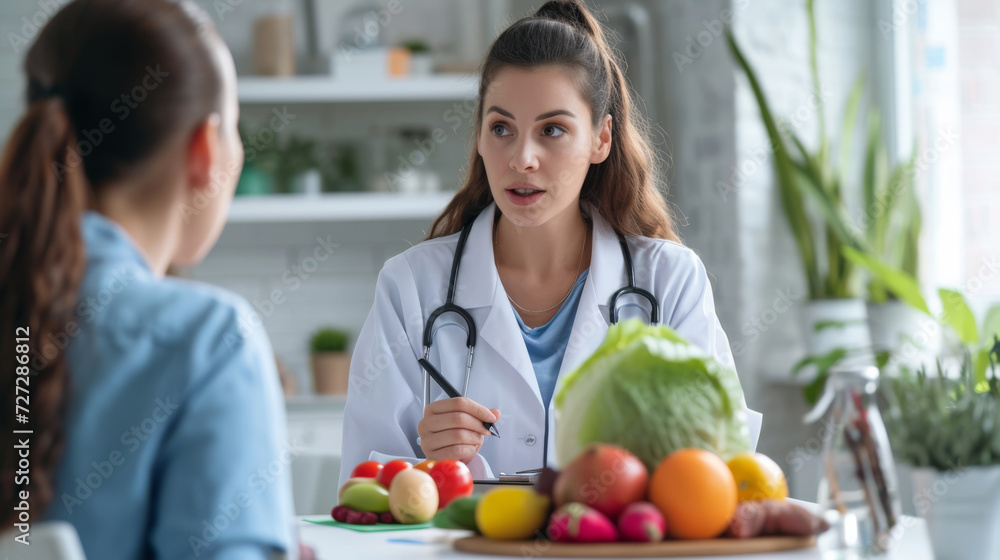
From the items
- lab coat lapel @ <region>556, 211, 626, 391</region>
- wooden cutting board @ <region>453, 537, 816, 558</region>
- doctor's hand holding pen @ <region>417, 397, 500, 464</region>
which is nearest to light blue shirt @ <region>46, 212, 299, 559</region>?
wooden cutting board @ <region>453, 537, 816, 558</region>

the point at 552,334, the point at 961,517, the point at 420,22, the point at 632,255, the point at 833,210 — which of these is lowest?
the point at 961,517

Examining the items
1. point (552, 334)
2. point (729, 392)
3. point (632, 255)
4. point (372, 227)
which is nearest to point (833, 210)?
point (632, 255)

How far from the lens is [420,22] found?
13.8 feet

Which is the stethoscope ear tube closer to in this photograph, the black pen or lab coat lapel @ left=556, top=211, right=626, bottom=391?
lab coat lapel @ left=556, top=211, right=626, bottom=391

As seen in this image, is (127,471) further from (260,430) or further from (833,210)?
(833,210)

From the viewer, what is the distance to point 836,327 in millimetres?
3102

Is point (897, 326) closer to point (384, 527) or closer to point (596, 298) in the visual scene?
point (596, 298)

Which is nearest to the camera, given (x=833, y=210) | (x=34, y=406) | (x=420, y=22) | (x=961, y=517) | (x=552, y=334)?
(x=34, y=406)

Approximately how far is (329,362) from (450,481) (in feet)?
8.80

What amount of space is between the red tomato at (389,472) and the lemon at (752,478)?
44 centimetres

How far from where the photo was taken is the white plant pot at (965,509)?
0.97 metres

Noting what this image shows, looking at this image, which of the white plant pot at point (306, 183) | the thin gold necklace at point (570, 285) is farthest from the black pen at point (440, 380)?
the white plant pot at point (306, 183)

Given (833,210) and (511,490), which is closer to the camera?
(511,490)

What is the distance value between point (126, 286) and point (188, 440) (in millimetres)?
137
